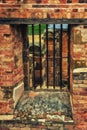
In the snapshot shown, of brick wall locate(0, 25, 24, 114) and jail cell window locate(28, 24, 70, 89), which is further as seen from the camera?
jail cell window locate(28, 24, 70, 89)

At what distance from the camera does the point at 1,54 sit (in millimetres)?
5020

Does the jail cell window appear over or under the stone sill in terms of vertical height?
under

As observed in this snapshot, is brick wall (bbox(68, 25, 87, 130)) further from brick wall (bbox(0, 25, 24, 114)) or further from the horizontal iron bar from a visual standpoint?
brick wall (bbox(0, 25, 24, 114))

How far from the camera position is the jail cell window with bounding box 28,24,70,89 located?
5477mm

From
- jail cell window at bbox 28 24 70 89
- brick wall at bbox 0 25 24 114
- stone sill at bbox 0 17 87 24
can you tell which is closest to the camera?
stone sill at bbox 0 17 87 24

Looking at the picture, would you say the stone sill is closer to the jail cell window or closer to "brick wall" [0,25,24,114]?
"brick wall" [0,25,24,114]

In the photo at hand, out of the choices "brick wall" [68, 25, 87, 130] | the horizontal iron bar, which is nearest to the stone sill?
the horizontal iron bar

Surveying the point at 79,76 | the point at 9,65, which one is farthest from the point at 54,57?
the point at 9,65

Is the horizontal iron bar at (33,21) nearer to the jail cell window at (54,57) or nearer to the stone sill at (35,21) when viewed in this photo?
the stone sill at (35,21)

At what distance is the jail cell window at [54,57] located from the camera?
548 cm

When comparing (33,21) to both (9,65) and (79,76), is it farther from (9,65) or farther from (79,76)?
(79,76)

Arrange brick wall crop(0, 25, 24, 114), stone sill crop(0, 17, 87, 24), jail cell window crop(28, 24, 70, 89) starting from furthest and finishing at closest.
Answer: jail cell window crop(28, 24, 70, 89)
brick wall crop(0, 25, 24, 114)
stone sill crop(0, 17, 87, 24)

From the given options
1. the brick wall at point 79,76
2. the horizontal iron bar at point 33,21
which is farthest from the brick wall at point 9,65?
the brick wall at point 79,76

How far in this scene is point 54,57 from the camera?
5.54m
